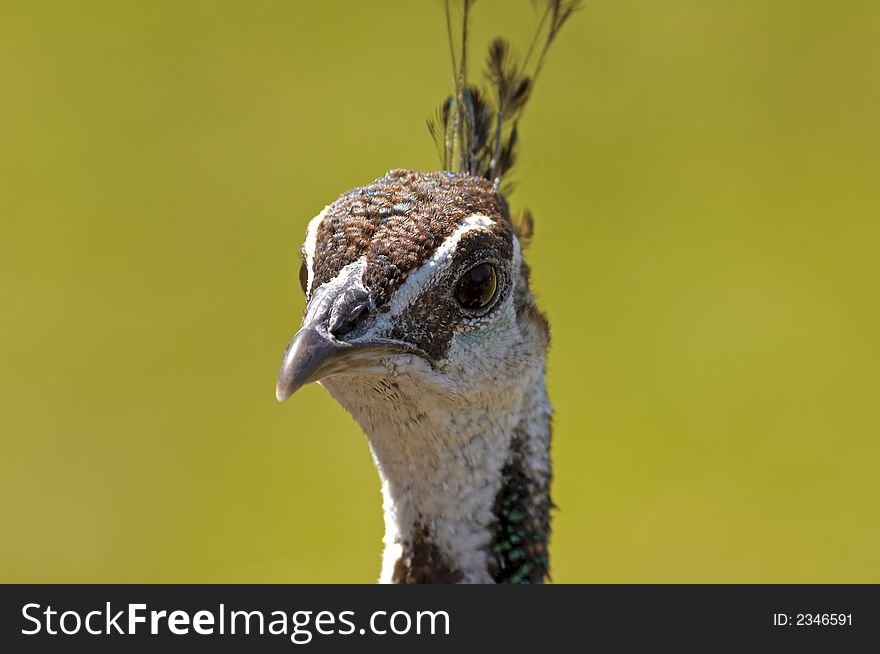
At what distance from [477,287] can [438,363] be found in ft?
0.45

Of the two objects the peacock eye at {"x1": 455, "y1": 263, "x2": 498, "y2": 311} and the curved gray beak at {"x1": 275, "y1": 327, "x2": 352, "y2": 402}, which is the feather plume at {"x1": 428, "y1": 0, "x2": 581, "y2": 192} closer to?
the peacock eye at {"x1": 455, "y1": 263, "x2": 498, "y2": 311}

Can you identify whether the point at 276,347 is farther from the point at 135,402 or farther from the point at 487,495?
the point at 487,495

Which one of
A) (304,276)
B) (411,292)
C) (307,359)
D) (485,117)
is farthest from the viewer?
(485,117)

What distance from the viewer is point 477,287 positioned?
65.3 inches

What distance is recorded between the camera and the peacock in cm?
153

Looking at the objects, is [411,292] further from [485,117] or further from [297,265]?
[297,265]

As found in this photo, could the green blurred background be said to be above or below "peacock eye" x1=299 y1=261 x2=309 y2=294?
above

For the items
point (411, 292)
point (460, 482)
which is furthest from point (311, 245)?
point (460, 482)

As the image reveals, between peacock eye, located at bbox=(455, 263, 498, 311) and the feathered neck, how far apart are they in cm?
14

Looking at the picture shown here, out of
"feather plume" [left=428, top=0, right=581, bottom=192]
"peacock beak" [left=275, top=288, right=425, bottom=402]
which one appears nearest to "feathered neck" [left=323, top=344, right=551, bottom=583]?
"peacock beak" [left=275, top=288, right=425, bottom=402]

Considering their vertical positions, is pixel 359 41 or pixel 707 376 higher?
pixel 359 41

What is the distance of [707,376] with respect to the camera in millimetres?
4676

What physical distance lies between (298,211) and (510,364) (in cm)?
365

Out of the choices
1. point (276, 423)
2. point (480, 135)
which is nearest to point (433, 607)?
point (480, 135)
